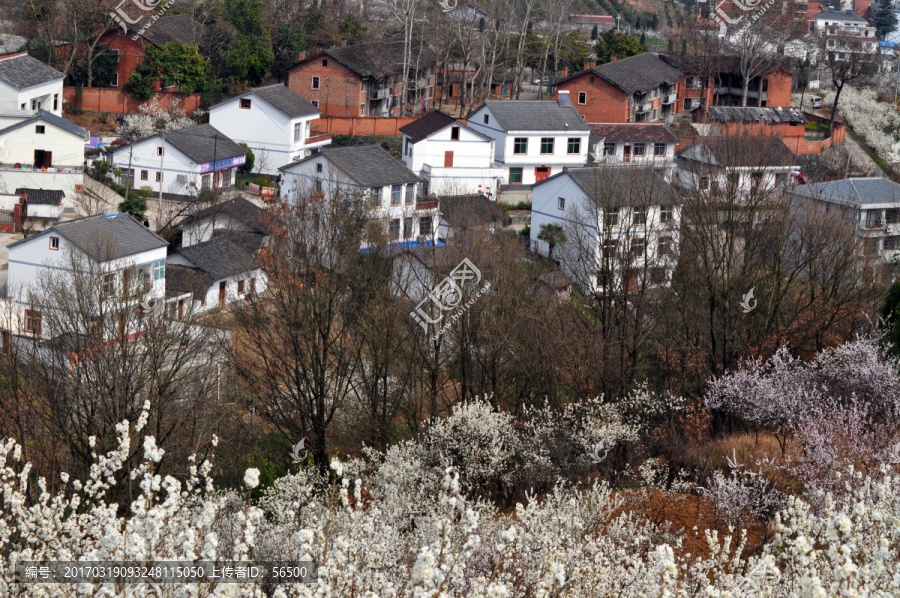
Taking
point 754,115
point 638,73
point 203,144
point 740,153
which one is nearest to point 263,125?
point 203,144

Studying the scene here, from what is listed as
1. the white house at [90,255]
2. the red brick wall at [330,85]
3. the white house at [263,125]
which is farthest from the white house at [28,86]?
the white house at [90,255]

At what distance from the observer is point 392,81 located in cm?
4088

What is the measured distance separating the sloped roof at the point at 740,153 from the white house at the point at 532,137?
3.38 m

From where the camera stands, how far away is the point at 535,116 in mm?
36094

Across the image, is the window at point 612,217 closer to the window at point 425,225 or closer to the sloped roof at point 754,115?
the window at point 425,225

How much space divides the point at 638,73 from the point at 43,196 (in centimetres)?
2262

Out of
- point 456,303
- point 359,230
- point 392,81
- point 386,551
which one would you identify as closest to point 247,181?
point 392,81

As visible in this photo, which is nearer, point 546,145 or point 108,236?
point 108,236

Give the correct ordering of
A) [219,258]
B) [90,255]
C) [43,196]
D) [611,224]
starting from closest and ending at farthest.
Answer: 1. [90,255]
2. [611,224]
3. [219,258]
4. [43,196]

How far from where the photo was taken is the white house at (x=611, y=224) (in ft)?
71.3

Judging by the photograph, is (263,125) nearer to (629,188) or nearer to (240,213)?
(240,213)

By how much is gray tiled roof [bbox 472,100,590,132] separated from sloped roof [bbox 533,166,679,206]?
7.23m

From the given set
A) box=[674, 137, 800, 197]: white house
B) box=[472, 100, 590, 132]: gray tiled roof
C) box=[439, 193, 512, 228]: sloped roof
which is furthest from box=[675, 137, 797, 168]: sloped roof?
box=[439, 193, 512, 228]: sloped roof

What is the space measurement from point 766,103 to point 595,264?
27655mm
